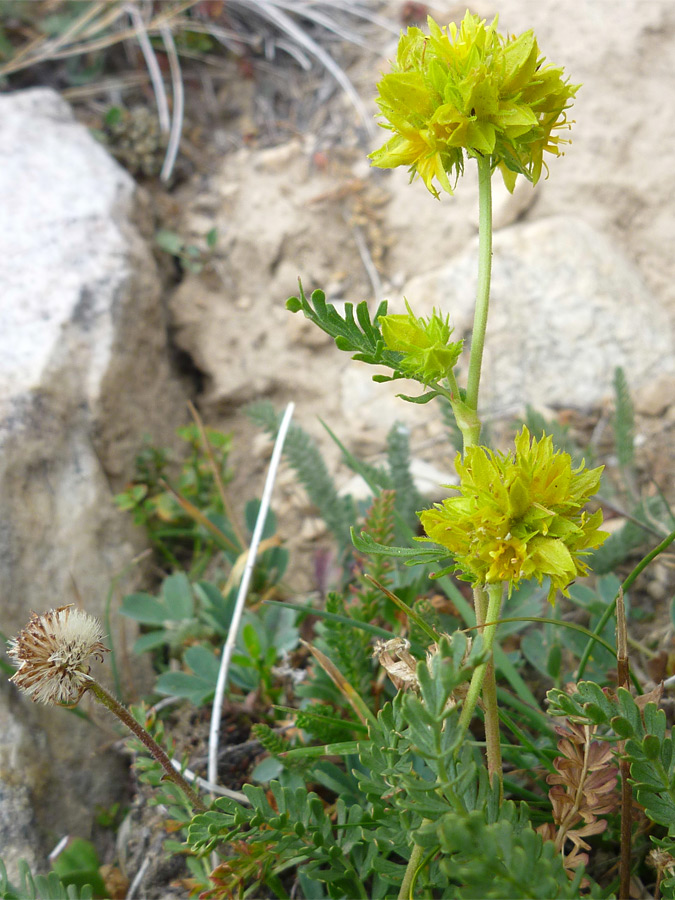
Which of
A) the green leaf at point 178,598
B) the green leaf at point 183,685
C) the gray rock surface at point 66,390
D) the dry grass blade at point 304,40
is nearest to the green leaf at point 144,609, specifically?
the green leaf at point 178,598

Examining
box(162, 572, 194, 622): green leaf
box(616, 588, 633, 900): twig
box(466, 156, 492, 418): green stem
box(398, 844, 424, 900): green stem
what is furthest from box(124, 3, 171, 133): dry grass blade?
box(398, 844, 424, 900): green stem

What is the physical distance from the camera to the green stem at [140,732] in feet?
3.67

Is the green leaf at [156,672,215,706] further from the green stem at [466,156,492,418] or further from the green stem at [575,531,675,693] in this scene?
the green stem at [466,156,492,418]

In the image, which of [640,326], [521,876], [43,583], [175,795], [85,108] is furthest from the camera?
[85,108]

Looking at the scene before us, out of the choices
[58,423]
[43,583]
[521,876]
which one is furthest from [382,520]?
[58,423]

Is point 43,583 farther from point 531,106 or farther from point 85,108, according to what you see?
point 85,108

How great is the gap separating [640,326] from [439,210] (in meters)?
1.00

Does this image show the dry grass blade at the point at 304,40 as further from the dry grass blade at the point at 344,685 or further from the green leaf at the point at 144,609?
the dry grass blade at the point at 344,685

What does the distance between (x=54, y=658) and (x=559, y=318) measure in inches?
90.3

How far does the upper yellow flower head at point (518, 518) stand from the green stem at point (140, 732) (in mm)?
574

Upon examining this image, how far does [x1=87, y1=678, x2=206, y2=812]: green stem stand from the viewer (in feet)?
3.67

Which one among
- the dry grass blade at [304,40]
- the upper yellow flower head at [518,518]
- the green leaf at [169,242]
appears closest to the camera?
the upper yellow flower head at [518,518]

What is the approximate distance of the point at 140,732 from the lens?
116cm

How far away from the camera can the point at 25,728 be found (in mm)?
1723
